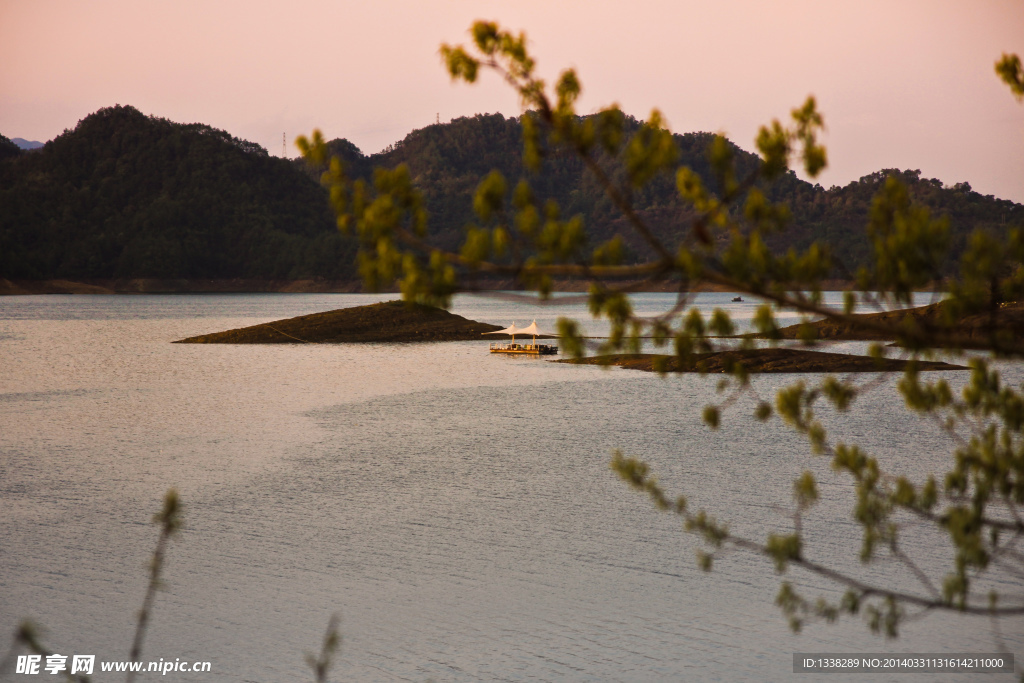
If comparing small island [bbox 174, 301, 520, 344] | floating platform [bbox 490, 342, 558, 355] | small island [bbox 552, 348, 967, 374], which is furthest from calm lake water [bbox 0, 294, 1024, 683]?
small island [bbox 174, 301, 520, 344]

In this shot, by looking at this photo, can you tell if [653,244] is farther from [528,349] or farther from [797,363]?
[528,349]

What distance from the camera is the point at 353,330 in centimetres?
8569

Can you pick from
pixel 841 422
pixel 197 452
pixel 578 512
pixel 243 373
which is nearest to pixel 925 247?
pixel 578 512

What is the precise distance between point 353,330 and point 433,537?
6598 cm

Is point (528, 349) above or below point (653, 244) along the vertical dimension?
below

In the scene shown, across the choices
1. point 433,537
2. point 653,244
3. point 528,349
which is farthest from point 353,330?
point 653,244

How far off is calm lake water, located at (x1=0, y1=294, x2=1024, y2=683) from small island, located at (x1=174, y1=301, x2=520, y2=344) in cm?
3851

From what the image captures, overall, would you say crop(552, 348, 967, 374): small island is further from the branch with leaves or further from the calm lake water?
the branch with leaves

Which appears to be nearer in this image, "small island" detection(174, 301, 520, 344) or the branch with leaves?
the branch with leaves

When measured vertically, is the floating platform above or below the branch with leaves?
below

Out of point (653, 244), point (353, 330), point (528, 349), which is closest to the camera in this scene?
point (653, 244)

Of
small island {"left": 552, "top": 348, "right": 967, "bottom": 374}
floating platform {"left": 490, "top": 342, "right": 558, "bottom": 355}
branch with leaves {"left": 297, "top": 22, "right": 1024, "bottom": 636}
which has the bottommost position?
floating platform {"left": 490, "top": 342, "right": 558, "bottom": 355}

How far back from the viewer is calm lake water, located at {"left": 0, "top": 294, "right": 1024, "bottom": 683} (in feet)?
49.5

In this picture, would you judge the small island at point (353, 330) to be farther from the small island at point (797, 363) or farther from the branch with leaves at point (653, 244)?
the branch with leaves at point (653, 244)
